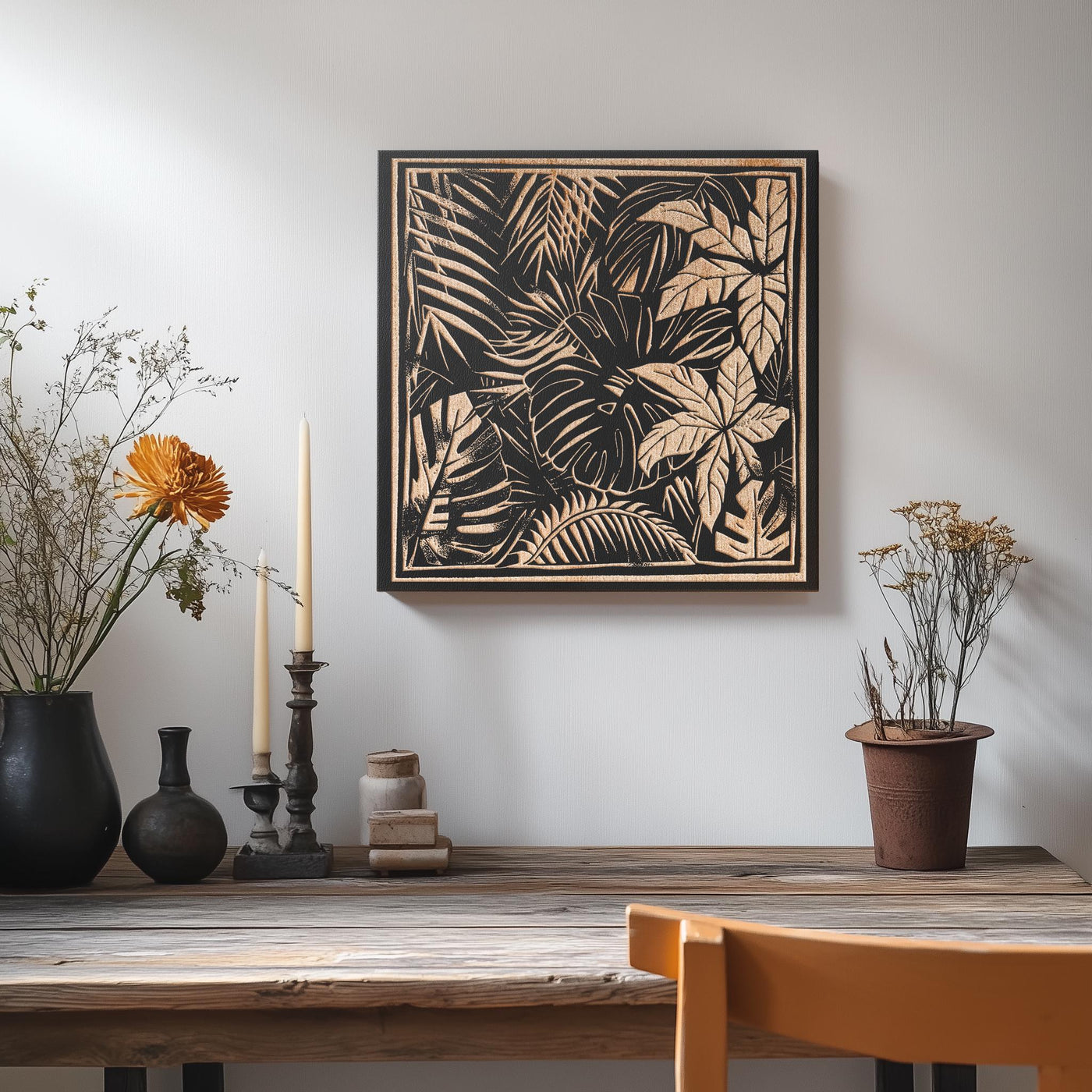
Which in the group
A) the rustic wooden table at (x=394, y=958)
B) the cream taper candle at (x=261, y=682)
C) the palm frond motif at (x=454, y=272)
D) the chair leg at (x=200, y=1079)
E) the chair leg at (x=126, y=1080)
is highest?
the palm frond motif at (x=454, y=272)

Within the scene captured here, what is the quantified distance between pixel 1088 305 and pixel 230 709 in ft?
4.70

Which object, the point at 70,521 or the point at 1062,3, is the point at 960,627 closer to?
the point at 1062,3

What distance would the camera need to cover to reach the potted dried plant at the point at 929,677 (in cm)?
125

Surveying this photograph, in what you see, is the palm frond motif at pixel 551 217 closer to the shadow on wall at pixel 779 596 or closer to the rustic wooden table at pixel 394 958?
the shadow on wall at pixel 779 596

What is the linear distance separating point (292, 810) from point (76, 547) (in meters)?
0.50

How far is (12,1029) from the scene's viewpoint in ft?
2.94

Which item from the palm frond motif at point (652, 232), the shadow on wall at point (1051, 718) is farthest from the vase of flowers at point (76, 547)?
the shadow on wall at point (1051, 718)

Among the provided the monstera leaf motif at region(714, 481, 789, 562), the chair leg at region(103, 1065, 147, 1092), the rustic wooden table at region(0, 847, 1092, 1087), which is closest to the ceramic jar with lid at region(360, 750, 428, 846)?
the rustic wooden table at region(0, 847, 1092, 1087)

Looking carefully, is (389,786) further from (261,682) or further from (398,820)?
(261,682)

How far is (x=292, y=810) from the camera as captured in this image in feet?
4.21

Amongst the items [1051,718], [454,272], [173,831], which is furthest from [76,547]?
[1051,718]

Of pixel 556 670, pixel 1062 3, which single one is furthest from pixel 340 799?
pixel 1062 3

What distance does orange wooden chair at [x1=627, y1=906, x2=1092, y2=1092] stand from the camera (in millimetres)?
503

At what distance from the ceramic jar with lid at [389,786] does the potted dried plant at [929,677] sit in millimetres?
584
